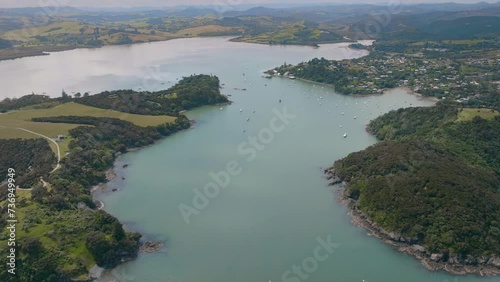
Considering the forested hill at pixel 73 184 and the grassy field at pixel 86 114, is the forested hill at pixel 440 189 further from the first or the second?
the grassy field at pixel 86 114

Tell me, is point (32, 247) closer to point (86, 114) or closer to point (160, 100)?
point (86, 114)

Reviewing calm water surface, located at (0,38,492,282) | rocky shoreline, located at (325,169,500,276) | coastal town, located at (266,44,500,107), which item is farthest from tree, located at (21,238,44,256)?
coastal town, located at (266,44,500,107)

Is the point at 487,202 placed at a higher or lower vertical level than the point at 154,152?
higher

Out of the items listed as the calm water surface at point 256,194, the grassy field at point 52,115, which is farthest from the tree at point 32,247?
the grassy field at point 52,115

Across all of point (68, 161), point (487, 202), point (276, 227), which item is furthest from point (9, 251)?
point (487, 202)

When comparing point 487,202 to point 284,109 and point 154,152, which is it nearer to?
point 154,152
